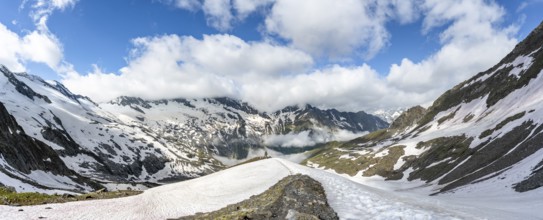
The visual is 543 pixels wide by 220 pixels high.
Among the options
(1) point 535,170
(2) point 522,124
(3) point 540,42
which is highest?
(3) point 540,42

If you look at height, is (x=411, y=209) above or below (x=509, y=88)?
below

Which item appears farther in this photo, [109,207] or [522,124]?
[522,124]

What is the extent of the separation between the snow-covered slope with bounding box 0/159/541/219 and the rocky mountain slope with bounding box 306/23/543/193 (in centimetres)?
2852

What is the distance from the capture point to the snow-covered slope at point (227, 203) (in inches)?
627

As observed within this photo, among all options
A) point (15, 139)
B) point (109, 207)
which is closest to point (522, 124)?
point (109, 207)

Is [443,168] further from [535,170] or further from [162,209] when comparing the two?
[162,209]

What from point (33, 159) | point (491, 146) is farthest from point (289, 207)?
point (33, 159)

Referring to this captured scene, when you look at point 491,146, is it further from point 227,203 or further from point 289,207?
point 289,207

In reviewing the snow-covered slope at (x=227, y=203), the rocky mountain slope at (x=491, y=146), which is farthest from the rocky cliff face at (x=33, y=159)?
the rocky mountain slope at (x=491, y=146)

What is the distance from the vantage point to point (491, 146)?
8344 cm

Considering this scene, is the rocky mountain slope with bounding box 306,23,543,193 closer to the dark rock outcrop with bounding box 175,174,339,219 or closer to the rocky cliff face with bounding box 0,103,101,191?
the dark rock outcrop with bounding box 175,174,339,219

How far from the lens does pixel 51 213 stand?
61.0ft

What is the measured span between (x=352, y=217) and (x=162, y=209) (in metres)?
11.6

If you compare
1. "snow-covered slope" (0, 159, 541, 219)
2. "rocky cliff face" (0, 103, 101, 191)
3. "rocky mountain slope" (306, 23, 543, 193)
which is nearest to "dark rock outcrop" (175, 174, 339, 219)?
"snow-covered slope" (0, 159, 541, 219)
